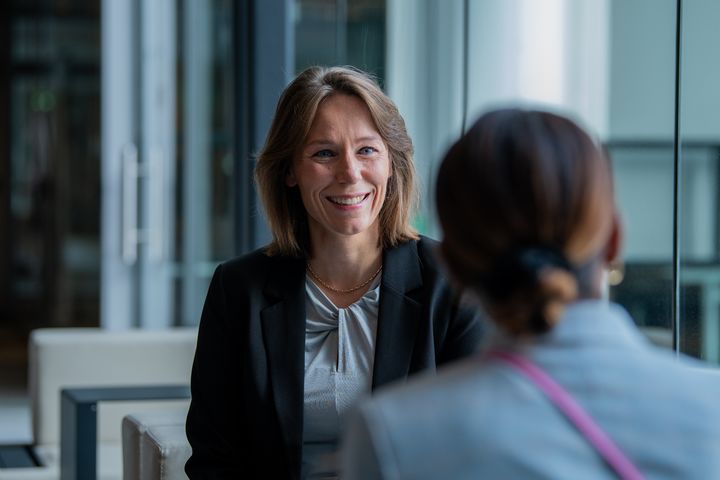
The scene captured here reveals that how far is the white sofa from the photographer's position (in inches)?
171

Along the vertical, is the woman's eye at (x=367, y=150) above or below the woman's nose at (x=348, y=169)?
above

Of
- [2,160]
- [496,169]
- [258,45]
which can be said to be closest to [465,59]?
[258,45]

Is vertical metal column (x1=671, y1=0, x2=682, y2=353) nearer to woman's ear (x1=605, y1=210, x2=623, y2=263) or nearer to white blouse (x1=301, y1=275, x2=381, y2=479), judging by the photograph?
white blouse (x1=301, y1=275, x2=381, y2=479)

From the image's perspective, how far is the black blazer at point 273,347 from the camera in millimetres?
2320

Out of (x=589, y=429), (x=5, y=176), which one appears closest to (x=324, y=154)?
(x=589, y=429)

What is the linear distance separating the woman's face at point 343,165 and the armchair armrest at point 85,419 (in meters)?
1.28

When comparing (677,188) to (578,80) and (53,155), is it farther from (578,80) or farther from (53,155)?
(53,155)

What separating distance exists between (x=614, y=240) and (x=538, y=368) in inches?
7.2

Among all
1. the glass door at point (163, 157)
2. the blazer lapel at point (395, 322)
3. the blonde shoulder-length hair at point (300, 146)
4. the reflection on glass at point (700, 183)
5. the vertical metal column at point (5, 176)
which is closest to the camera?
the blazer lapel at point (395, 322)

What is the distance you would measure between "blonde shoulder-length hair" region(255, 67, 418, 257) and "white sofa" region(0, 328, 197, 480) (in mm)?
1927

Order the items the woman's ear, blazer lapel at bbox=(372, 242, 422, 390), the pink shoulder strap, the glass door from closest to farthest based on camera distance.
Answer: the pink shoulder strap → the woman's ear → blazer lapel at bbox=(372, 242, 422, 390) → the glass door

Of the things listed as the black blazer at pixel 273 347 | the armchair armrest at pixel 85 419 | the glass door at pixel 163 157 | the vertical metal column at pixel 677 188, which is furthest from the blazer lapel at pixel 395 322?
the glass door at pixel 163 157

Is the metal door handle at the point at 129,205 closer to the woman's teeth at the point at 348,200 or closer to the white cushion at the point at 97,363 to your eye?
the white cushion at the point at 97,363

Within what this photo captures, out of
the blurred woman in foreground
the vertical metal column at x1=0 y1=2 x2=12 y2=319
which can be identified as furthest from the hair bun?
the vertical metal column at x1=0 y1=2 x2=12 y2=319
